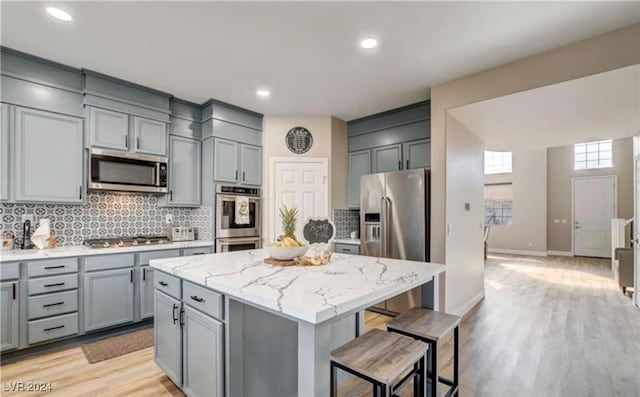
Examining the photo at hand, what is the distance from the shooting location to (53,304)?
2.67m

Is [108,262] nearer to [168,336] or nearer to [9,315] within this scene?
[9,315]

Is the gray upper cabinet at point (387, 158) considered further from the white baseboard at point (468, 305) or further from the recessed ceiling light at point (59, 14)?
the recessed ceiling light at point (59, 14)

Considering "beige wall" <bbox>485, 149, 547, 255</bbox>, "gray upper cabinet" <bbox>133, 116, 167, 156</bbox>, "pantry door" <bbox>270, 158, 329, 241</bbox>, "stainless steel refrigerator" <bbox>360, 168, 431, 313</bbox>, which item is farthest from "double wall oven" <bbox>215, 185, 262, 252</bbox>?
"beige wall" <bbox>485, 149, 547, 255</bbox>

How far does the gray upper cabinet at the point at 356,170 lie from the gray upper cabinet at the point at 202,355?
10.4 feet

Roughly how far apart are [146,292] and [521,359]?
365cm

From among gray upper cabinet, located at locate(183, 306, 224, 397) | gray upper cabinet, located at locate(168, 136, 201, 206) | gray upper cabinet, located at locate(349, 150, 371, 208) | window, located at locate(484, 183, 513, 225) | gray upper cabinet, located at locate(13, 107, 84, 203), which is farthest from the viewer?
window, located at locate(484, 183, 513, 225)

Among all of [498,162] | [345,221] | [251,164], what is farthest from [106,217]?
[498,162]

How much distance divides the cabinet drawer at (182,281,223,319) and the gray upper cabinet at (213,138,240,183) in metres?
2.23

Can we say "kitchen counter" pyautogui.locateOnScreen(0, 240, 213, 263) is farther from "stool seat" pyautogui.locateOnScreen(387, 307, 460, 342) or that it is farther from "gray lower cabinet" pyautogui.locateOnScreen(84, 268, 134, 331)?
"stool seat" pyautogui.locateOnScreen(387, 307, 460, 342)

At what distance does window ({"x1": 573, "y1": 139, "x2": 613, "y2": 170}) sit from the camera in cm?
791

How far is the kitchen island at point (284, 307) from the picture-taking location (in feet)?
3.98

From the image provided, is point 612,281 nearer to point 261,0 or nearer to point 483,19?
point 483,19

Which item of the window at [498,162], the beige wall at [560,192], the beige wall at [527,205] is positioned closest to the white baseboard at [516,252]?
the beige wall at [527,205]

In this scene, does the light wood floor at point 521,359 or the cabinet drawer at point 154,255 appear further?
the cabinet drawer at point 154,255
